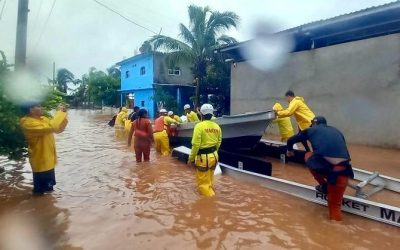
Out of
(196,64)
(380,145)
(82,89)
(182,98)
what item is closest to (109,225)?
(380,145)

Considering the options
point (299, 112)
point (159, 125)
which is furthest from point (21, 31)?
point (299, 112)

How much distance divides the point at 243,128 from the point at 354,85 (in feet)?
18.6

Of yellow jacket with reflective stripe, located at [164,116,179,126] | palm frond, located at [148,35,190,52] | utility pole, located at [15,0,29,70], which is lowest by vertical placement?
yellow jacket with reflective stripe, located at [164,116,179,126]

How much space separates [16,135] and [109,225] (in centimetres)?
232

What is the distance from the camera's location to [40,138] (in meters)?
5.60

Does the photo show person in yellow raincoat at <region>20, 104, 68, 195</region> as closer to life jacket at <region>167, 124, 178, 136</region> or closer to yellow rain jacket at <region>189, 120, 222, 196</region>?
yellow rain jacket at <region>189, 120, 222, 196</region>

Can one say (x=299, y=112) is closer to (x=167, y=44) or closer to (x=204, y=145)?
(x=204, y=145)

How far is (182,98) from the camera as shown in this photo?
29.5 meters

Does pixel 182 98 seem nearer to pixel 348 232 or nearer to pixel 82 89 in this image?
pixel 348 232

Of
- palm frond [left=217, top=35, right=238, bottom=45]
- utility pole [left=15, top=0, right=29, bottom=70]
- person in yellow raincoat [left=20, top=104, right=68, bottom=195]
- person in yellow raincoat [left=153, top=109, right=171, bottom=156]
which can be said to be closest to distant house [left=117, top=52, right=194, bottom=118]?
palm frond [left=217, top=35, right=238, bottom=45]

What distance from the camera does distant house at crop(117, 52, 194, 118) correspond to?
28.8 metres

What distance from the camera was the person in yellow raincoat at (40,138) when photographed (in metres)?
5.47

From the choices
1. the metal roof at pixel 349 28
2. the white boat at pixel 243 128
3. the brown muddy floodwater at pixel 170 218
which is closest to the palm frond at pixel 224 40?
the metal roof at pixel 349 28

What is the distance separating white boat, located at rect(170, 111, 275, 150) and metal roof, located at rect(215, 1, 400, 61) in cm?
612
